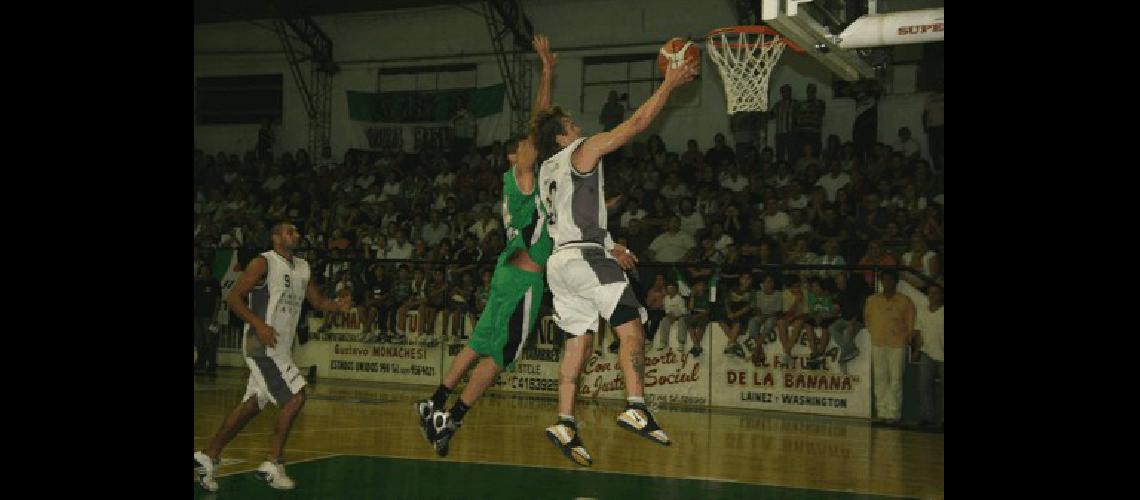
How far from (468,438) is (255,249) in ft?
25.9

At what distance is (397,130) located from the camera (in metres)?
19.9

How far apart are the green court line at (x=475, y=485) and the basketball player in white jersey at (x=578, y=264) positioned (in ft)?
4.11

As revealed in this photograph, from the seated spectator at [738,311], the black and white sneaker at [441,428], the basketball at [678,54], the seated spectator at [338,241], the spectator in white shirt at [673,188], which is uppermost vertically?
the basketball at [678,54]

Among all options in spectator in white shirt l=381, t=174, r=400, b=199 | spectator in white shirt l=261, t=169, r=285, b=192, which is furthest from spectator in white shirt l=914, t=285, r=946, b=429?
spectator in white shirt l=261, t=169, r=285, b=192

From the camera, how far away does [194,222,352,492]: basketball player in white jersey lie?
670 cm

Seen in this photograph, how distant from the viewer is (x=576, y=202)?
230 inches

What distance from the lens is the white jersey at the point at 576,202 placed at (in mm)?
5844

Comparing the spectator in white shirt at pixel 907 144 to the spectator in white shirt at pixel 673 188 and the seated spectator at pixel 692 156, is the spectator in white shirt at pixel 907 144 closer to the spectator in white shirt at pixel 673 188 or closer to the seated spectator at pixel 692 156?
the seated spectator at pixel 692 156

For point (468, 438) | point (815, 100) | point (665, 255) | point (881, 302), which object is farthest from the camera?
point (815, 100)

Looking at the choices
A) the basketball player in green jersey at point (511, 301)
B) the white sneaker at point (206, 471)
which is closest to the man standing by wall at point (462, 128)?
the white sneaker at point (206, 471)

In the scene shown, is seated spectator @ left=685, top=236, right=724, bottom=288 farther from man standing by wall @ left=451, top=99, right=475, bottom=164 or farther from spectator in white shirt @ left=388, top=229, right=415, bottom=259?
man standing by wall @ left=451, top=99, right=475, bottom=164

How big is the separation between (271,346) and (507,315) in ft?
5.12
